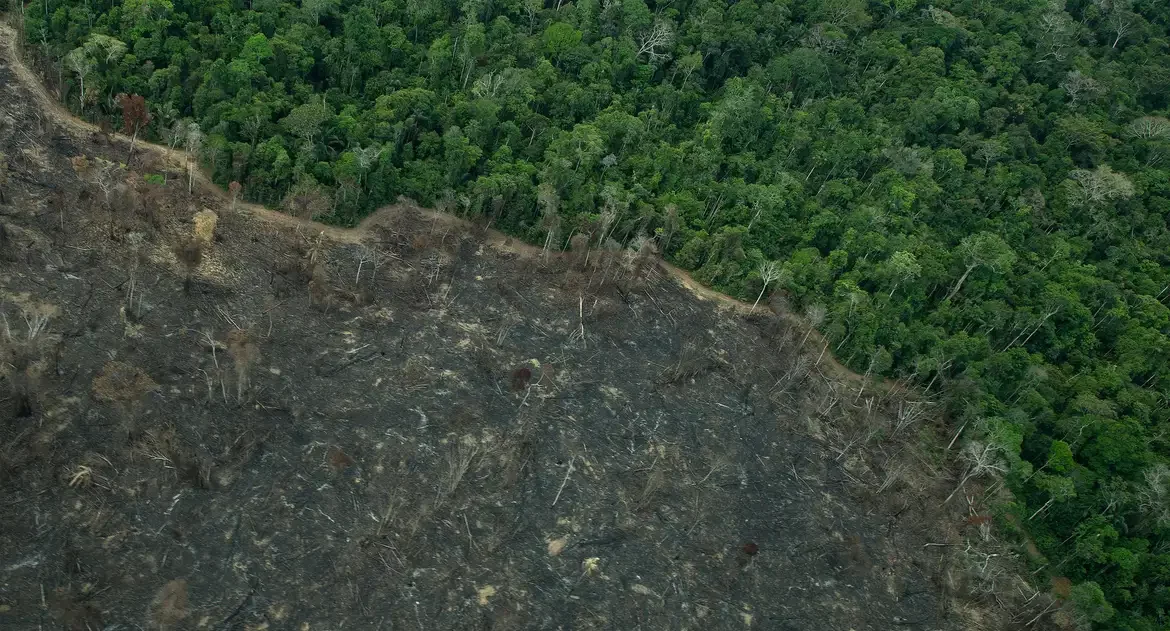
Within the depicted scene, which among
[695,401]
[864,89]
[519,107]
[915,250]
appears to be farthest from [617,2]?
[695,401]

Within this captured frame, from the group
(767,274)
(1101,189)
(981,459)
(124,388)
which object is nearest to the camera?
(124,388)

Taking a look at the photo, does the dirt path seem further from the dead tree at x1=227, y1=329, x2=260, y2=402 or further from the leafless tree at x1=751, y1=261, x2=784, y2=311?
the dead tree at x1=227, y1=329, x2=260, y2=402

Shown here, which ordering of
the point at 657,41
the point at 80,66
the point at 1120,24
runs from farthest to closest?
the point at 1120,24, the point at 657,41, the point at 80,66

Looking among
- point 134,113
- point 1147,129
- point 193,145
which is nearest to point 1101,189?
point 1147,129

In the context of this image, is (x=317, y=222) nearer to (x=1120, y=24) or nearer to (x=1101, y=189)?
(x=1101, y=189)

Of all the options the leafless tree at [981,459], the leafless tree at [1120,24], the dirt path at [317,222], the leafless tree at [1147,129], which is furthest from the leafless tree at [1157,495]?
the leafless tree at [1120,24]

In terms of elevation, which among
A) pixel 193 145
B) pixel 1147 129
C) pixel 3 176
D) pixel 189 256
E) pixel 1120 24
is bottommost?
pixel 189 256

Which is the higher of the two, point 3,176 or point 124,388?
point 3,176

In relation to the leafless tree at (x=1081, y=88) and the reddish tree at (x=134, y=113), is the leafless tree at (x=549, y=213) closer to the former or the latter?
the reddish tree at (x=134, y=113)
